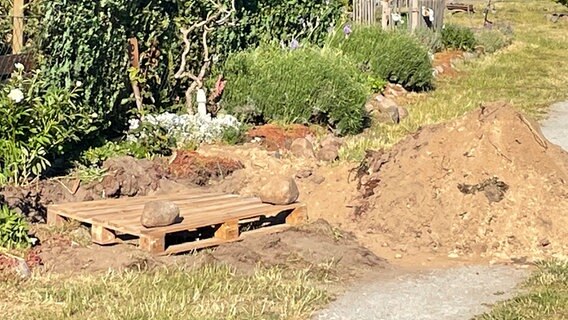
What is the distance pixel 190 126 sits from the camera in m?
11.1

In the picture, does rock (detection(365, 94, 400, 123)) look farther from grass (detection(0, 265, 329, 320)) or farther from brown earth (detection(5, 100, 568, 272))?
grass (detection(0, 265, 329, 320))

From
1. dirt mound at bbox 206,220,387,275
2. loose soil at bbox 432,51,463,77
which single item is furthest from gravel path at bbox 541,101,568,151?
dirt mound at bbox 206,220,387,275

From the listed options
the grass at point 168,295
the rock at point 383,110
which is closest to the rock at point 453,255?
the grass at point 168,295

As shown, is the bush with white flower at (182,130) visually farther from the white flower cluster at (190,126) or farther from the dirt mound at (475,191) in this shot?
the dirt mound at (475,191)

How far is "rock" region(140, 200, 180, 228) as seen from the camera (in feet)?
24.0

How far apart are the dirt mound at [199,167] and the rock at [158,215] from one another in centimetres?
202

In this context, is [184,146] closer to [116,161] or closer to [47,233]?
[116,161]

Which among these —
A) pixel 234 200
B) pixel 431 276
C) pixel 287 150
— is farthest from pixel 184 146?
pixel 431 276

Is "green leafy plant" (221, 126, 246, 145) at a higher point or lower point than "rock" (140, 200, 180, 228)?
lower

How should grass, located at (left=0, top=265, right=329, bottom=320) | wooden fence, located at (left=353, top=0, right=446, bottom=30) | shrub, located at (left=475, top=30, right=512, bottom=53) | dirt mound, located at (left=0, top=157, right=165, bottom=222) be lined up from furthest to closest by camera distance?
shrub, located at (left=475, top=30, right=512, bottom=53), wooden fence, located at (left=353, top=0, right=446, bottom=30), dirt mound, located at (left=0, top=157, right=165, bottom=222), grass, located at (left=0, top=265, right=329, bottom=320)

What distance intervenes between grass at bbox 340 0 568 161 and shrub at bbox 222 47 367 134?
449mm

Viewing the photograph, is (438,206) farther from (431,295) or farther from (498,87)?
(498,87)

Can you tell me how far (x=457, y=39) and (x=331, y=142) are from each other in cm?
1431

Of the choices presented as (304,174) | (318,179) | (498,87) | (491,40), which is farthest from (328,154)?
(491,40)
